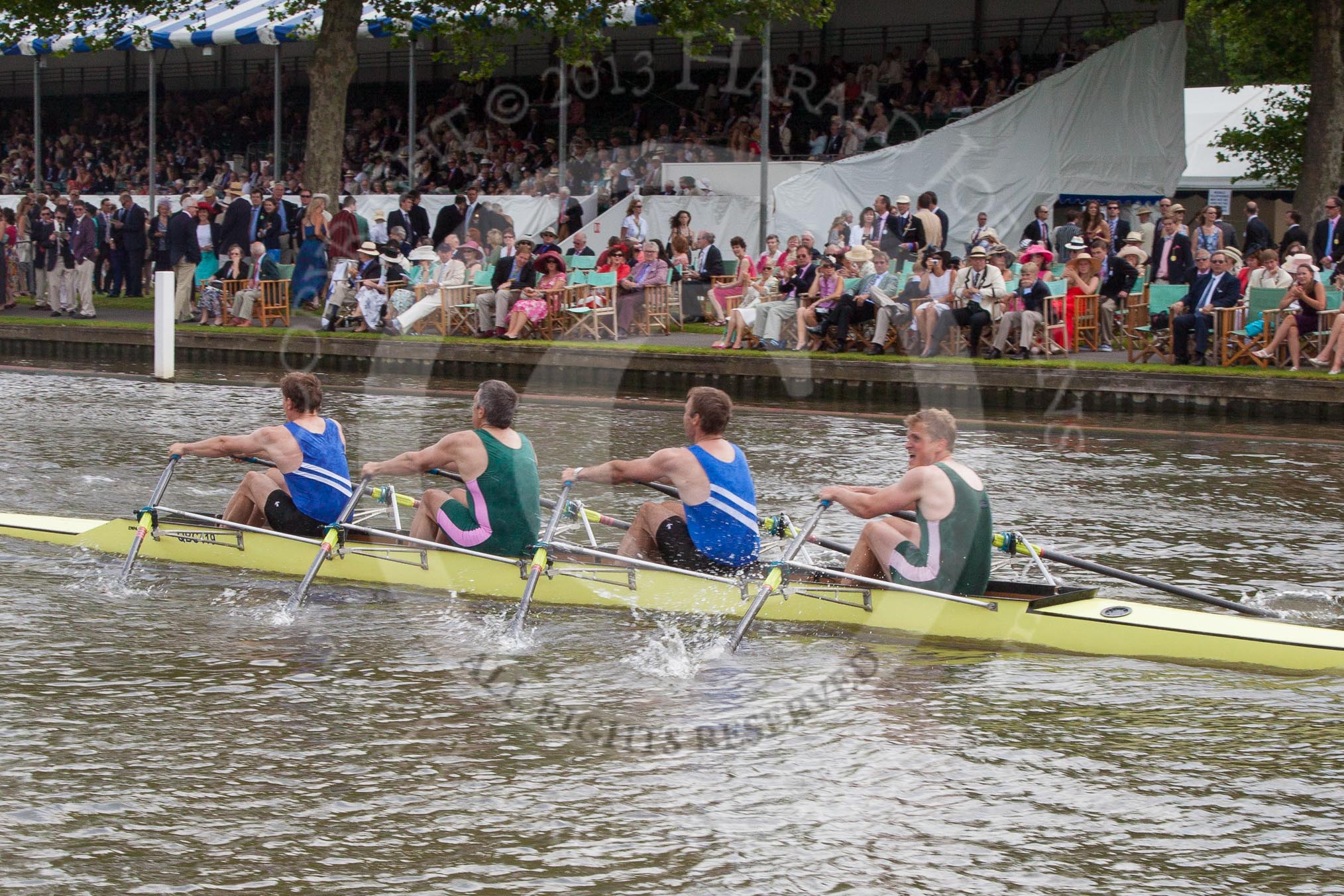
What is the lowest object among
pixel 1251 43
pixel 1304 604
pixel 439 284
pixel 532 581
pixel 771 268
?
pixel 1304 604

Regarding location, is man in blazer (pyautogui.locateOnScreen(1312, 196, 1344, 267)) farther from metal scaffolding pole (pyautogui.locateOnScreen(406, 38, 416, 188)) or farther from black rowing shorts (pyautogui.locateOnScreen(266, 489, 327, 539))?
metal scaffolding pole (pyautogui.locateOnScreen(406, 38, 416, 188))

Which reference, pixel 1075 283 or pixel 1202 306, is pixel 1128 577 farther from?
pixel 1075 283

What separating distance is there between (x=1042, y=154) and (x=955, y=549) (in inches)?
737

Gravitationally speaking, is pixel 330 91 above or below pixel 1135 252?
above

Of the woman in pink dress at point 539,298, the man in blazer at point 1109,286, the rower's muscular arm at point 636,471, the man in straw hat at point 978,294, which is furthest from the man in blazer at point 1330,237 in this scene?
the rower's muscular arm at point 636,471

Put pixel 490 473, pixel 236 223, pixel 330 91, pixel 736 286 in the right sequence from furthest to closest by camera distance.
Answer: pixel 330 91 < pixel 236 223 < pixel 736 286 < pixel 490 473

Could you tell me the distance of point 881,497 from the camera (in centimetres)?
841

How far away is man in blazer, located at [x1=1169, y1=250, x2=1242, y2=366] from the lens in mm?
17828

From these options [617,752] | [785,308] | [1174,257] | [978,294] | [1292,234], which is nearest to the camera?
[617,752]

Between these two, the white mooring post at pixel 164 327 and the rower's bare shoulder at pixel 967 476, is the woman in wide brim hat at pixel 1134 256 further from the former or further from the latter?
the rower's bare shoulder at pixel 967 476

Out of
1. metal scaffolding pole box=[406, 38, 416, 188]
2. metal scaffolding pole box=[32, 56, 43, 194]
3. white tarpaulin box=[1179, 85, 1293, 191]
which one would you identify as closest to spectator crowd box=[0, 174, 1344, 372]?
metal scaffolding pole box=[406, 38, 416, 188]

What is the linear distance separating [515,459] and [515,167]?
21284mm

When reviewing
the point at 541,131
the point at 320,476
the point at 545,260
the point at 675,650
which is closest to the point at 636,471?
the point at 675,650

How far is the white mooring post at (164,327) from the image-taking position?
2017 cm
